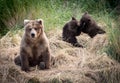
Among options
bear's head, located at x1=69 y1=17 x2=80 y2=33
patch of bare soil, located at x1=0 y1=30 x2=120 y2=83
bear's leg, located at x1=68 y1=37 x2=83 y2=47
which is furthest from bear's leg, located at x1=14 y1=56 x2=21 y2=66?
bear's head, located at x1=69 y1=17 x2=80 y2=33

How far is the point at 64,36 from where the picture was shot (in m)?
9.96

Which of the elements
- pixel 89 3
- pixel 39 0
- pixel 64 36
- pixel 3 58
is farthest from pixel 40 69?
pixel 89 3

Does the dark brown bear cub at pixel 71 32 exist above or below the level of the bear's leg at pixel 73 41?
above

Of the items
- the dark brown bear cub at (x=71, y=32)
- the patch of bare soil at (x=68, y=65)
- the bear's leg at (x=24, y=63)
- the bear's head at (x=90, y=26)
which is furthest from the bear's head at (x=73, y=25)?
the bear's leg at (x=24, y=63)

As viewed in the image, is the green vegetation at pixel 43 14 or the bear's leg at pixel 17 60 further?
the green vegetation at pixel 43 14

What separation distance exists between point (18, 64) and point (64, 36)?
4.85 ft

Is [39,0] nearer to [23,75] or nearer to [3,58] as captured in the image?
[3,58]

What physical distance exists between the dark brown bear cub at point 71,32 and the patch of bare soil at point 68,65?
0.13 meters

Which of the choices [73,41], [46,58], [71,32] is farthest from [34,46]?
[71,32]

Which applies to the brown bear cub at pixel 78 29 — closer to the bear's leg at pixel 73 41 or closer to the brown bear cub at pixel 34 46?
the bear's leg at pixel 73 41

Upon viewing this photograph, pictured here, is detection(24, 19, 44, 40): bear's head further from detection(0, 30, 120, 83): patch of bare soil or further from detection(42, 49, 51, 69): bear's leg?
detection(0, 30, 120, 83): patch of bare soil

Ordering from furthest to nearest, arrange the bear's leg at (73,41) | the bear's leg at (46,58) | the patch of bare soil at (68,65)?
1. the bear's leg at (73,41)
2. the bear's leg at (46,58)
3. the patch of bare soil at (68,65)

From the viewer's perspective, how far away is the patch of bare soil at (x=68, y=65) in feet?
27.1

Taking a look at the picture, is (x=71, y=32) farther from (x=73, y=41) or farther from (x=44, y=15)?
(x=44, y=15)
